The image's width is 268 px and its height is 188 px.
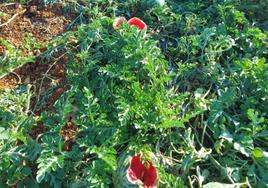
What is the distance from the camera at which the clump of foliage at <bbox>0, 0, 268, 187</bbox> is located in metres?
2.19

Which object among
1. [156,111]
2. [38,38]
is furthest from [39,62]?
[156,111]

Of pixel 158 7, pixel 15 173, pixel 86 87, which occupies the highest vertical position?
pixel 158 7

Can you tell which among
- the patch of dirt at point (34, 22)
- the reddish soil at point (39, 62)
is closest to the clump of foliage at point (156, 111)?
the reddish soil at point (39, 62)

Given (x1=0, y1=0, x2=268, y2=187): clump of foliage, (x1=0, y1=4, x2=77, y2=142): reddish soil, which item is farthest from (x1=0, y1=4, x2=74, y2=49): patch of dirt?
(x1=0, y1=0, x2=268, y2=187): clump of foliage

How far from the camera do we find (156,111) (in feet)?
7.56

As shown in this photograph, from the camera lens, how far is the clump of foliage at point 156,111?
7.19 ft

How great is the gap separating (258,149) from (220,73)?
2.14 feet

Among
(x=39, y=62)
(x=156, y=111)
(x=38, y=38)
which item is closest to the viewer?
(x=156, y=111)

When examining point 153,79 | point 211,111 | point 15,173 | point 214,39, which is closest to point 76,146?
point 15,173

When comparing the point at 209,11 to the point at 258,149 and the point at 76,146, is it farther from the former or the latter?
the point at 76,146

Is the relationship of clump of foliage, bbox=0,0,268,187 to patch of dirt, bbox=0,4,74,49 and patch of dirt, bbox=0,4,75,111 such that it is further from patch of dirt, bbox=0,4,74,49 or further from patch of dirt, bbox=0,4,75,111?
patch of dirt, bbox=0,4,74,49

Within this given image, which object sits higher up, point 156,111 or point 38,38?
point 156,111

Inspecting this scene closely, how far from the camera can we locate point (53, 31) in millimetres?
3059

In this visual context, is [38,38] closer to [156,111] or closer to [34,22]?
[34,22]
